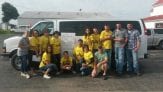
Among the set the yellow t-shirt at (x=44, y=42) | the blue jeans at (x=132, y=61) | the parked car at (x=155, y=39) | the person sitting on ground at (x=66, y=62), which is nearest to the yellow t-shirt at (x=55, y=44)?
the yellow t-shirt at (x=44, y=42)

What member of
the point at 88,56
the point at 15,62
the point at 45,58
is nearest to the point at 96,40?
the point at 88,56

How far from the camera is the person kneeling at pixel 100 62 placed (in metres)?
14.7

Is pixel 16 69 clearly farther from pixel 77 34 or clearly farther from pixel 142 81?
pixel 142 81

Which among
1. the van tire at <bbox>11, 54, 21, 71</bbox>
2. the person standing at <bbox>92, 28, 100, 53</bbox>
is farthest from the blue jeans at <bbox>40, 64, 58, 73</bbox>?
the person standing at <bbox>92, 28, 100, 53</bbox>

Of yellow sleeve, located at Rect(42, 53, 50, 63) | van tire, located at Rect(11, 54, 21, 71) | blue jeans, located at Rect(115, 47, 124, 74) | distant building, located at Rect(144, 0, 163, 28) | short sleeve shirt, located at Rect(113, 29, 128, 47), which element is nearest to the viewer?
yellow sleeve, located at Rect(42, 53, 50, 63)

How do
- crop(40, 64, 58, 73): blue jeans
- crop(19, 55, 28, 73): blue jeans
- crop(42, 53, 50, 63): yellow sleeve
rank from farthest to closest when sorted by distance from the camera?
crop(19, 55, 28, 73): blue jeans
crop(42, 53, 50, 63): yellow sleeve
crop(40, 64, 58, 73): blue jeans

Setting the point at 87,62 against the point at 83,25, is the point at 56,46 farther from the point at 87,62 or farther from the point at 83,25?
the point at 83,25

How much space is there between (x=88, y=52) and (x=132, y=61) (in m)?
1.75

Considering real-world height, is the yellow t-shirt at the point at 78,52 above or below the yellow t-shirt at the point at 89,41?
below

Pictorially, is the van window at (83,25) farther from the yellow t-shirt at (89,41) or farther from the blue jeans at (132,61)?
the blue jeans at (132,61)

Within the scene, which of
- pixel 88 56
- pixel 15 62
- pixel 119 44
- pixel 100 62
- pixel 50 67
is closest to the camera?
pixel 50 67

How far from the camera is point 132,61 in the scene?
50.9 ft

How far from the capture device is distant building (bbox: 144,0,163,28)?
2281 inches

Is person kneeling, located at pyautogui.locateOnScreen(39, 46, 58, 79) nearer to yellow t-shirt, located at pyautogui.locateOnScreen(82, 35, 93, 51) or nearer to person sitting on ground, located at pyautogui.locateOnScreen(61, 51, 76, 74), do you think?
person sitting on ground, located at pyautogui.locateOnScreen(61, 51, 76, 74)
